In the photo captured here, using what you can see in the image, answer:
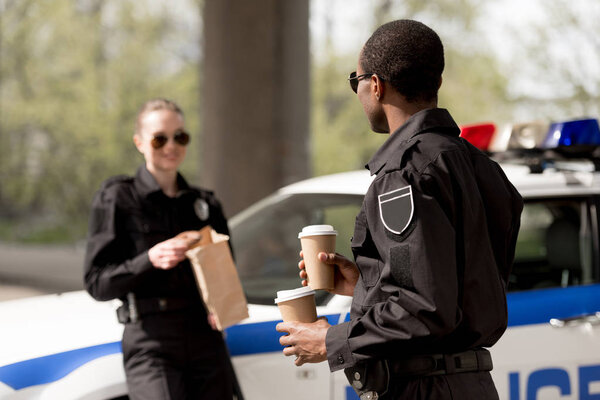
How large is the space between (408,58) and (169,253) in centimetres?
128

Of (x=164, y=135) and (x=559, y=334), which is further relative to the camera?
(x=559, y=334)

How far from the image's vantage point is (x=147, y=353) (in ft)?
9.49

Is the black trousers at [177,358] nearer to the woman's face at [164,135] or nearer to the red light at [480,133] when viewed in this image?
the woman's face at [164,135]

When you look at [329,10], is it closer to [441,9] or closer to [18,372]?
[441,9]

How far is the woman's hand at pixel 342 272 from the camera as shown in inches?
88.5

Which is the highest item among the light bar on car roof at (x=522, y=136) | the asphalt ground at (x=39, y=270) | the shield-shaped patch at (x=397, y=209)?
the light bar on car roof at (x=522, y=136)

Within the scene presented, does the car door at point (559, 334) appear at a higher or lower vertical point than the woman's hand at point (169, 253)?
lower

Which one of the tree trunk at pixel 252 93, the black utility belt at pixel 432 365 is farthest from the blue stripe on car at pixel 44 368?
the tree trunk at pixel 252 93

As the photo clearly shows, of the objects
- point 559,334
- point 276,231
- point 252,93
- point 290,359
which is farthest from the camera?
point 252,93

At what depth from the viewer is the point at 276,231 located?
4.12m

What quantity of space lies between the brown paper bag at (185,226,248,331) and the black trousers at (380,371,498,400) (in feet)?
3.19

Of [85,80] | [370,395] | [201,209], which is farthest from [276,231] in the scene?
[85,80]

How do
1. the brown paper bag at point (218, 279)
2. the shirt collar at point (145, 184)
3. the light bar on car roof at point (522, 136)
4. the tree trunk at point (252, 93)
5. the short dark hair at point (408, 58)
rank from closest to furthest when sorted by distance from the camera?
the short dark hair at point (408, 58)
the brown paper bag at point (218, 279)
the shirt collar at point (145, 184)
the light bar on car roof at point (522, 136)
the tree trunk at point (252, 93)

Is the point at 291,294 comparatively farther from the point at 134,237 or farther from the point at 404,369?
the point at 134,237
